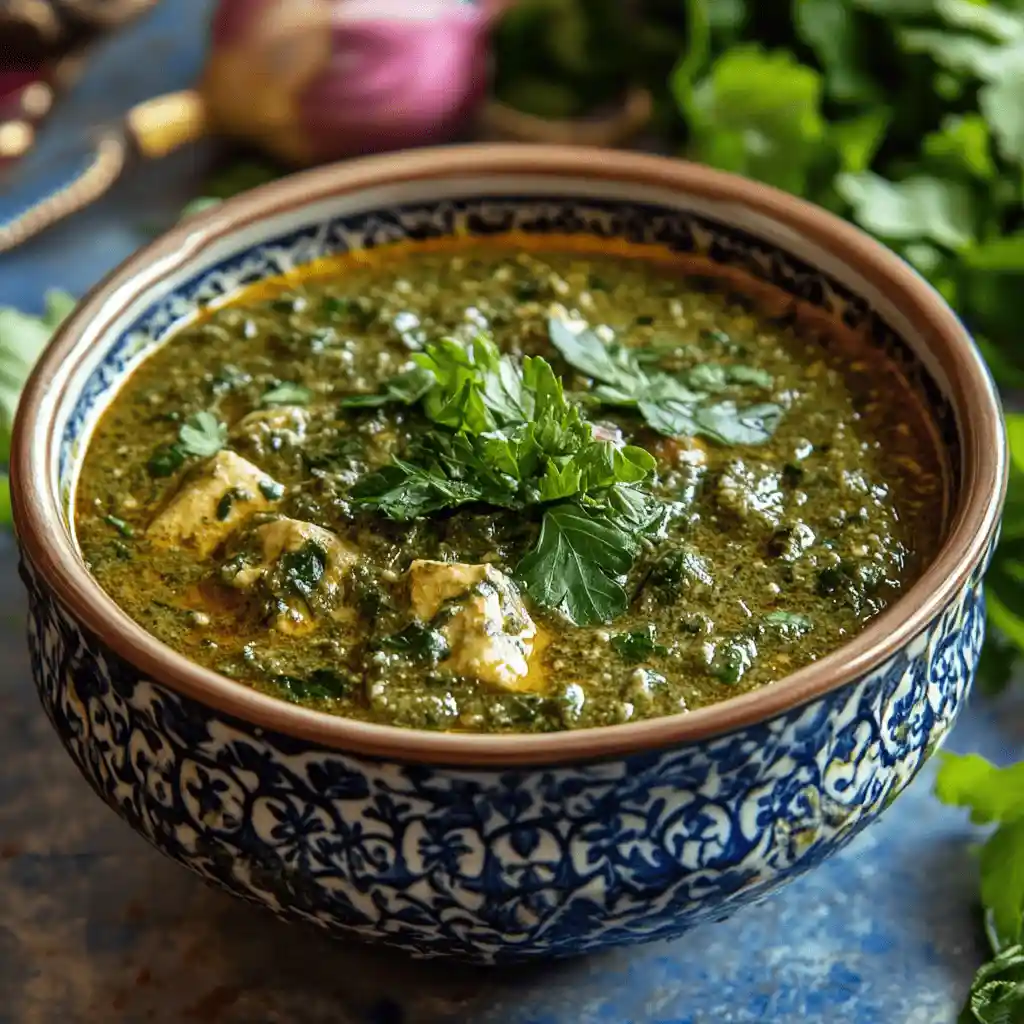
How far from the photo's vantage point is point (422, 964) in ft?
7.36

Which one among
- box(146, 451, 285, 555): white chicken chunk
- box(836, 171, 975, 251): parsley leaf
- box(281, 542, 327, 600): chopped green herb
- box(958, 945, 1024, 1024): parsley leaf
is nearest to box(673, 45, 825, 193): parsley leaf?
box(836, 171, 975, 251): parsley leaf

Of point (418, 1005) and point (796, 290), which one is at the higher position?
point (796, 290)

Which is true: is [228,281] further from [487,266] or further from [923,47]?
[923,47]

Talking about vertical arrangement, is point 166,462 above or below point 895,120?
above

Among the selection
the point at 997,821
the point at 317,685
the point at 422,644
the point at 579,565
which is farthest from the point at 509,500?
the point at 997,821

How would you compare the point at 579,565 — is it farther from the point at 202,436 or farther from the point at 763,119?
the point at 763,119

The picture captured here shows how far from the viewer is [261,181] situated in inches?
153

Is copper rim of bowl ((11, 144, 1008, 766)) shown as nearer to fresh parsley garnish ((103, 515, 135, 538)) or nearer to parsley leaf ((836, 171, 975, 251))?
fresh parsley garnish ((103, 515, 135, 538))

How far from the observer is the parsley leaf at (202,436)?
2387 mm

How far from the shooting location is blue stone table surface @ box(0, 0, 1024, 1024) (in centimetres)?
220

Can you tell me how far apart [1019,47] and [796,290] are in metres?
1.13

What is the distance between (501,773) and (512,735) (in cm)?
5

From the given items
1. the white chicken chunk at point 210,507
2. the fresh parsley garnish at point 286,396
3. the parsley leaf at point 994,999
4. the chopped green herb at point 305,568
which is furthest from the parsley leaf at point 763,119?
the parsley leaf at point 994,999

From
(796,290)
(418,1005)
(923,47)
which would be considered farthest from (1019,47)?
(418,1005)
